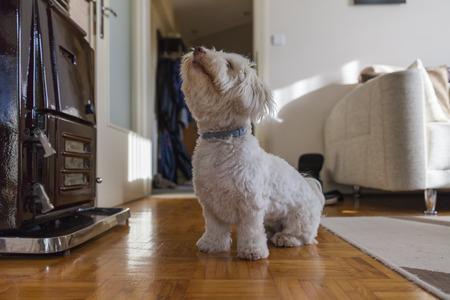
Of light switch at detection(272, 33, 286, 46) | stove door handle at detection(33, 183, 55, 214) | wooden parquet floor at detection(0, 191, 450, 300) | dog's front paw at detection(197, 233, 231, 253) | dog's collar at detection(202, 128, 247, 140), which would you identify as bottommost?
wooden parquet floor at detection(0, 191, 450, 300)

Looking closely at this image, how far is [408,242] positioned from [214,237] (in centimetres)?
69

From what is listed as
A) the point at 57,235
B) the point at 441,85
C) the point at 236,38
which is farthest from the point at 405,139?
the point at 236,38

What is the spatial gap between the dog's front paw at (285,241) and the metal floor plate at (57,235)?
672 millimetres

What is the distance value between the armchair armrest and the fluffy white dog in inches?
47.4

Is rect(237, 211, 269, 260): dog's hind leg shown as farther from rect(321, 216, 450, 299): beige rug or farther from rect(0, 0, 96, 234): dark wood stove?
rect(0, 0, 96, 234): dark wood stove

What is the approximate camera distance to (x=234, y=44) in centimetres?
670

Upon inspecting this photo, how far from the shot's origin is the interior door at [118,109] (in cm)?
219

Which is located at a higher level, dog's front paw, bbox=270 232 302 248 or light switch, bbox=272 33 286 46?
light switch, bbox=272 33 286 46

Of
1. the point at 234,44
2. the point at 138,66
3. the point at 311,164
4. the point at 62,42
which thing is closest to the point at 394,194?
the point at 311,164

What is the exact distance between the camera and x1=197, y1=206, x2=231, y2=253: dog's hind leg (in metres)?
1.18

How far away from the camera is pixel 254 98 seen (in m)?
1.10

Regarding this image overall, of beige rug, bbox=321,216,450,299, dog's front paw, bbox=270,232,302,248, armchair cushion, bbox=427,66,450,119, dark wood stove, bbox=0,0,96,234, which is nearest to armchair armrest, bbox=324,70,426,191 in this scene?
beige rug, bbox=321,216,450,299

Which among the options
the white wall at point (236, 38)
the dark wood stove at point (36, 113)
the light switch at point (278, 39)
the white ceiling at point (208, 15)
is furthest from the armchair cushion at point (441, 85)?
the white wall at point (236, 38)

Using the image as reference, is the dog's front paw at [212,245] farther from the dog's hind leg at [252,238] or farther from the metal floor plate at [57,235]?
the metal floor plate at [57,235]
